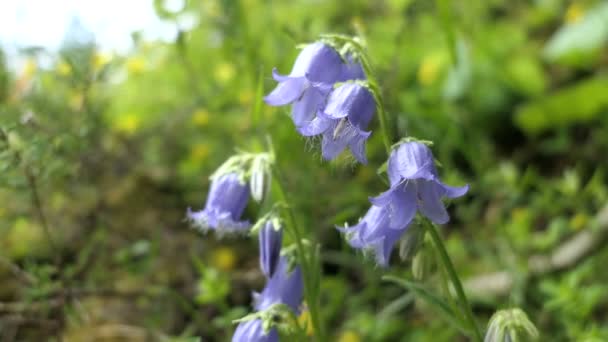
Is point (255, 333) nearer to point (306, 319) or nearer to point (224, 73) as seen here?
point (306, 319)

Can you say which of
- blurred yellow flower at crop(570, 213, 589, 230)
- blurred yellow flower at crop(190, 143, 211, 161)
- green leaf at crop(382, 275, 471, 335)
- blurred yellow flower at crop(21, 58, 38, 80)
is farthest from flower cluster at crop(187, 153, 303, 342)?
blurred yellow flower at crop(190, 143, 211, 161)

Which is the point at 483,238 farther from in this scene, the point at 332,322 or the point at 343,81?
the point at 343,81

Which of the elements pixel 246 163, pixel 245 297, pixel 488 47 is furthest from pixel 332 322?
pixel 488 47

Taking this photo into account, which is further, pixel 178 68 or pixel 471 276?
pixel 178 68

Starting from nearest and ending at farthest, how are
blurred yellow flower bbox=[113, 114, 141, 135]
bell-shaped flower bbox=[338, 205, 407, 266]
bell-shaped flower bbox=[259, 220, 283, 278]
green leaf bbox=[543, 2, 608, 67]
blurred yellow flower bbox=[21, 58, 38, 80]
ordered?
1. bell-shaped flower bbox=[338, 205, 407, 266]
2. bell-shaped flower bbox=[259, 220, 283, 278]
3. blurred yellow flower bbox=[21, 58, 38, 80]
4. green leaf bbox=[543, 2, 608, 67]
5. blurred yellow flower bbox=[113, 114, 141, 135]

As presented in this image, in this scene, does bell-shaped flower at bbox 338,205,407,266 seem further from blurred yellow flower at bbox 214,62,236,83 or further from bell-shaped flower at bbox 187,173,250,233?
blurred yellow flower at bbox 214,62,236,83
